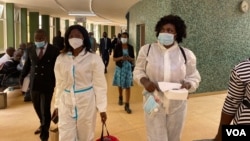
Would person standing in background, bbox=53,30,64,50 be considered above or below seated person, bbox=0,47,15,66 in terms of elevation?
above

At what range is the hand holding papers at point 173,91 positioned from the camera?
2.22 m

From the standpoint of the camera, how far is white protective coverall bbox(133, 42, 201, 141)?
239 centimetres

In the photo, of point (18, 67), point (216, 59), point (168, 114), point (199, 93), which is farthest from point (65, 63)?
point (216, 59)

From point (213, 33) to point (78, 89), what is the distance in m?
5.47

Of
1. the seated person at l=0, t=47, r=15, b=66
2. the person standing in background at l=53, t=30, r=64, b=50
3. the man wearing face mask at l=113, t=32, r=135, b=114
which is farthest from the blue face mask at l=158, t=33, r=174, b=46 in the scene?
the seated person at l=0, t=47, r=15, b=66

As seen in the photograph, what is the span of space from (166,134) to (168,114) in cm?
17

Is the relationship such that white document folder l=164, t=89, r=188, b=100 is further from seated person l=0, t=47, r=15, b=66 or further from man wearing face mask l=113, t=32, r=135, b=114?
seated person l=0, t=47, r=15, b=66

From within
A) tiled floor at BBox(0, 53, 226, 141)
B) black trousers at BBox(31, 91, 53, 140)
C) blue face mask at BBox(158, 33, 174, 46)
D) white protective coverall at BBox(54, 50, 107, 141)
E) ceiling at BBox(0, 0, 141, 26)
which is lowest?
tiled floor at BBox(0, 53, 226, 141)

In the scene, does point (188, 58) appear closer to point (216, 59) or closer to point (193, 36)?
point (193, 36)

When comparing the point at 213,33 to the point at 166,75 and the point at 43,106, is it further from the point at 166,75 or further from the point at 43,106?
the point at 166,75

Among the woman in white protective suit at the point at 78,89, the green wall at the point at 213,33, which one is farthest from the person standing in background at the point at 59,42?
the green wall at the point at 213,33

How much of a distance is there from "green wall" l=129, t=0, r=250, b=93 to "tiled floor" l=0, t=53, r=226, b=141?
28.2 inches

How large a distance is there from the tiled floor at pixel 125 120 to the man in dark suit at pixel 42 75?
49 cm

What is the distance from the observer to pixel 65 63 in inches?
101
